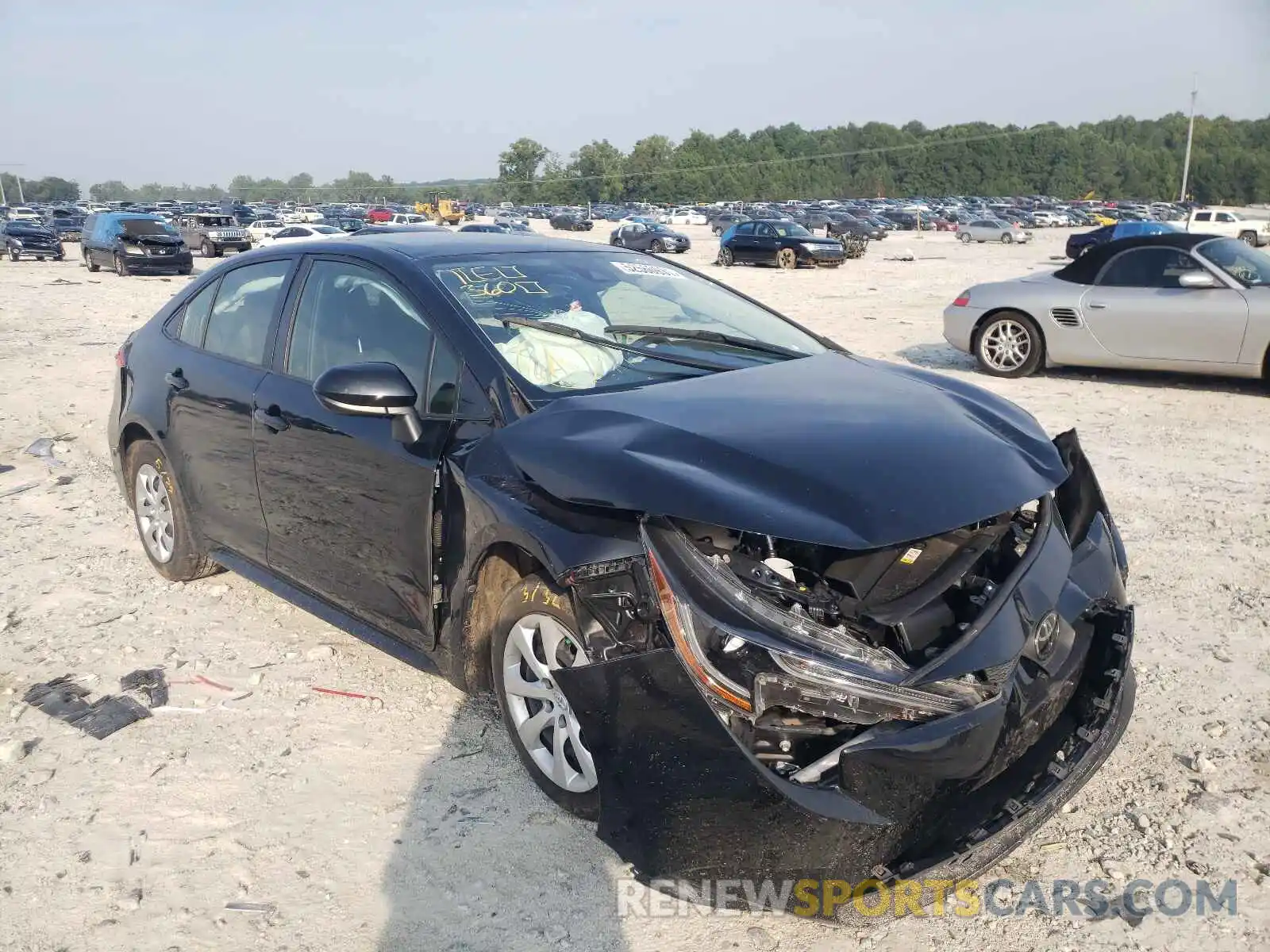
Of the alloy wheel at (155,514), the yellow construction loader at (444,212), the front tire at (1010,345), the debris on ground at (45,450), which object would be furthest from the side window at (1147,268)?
the yellow construction loader at (444,212)

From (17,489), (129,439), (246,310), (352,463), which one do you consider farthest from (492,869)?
(17,489)

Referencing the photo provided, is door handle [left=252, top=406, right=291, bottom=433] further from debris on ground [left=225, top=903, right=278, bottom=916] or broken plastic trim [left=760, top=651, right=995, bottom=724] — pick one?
broken plastic trim [left=760, top=651, right=995, bottom=724]

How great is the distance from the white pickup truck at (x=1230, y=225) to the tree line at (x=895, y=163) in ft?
257

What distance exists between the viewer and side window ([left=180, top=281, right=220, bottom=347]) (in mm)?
4641

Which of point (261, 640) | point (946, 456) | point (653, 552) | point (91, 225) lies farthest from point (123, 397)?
point (91, 225)

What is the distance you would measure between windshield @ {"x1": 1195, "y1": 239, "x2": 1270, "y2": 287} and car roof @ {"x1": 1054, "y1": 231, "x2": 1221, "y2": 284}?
11 cm

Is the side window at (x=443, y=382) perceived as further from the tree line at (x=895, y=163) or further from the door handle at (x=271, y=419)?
the tree line at (x=895, y=163)

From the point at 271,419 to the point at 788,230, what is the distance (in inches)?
1111

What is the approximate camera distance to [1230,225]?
136 ft

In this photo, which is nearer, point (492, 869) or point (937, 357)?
point (492, 869)

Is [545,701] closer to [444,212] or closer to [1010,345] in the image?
[1010,345]

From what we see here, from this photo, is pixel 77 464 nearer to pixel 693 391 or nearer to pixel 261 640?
pixel 261 640

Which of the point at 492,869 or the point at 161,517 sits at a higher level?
the point at 161,517

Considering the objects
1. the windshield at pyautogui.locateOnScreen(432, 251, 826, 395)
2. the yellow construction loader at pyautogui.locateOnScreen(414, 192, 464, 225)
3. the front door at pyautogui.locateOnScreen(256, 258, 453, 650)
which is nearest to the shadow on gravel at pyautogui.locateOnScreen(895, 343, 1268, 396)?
the windshield at pyautogui.locateOnScreen(432, 251, 826, 395)
